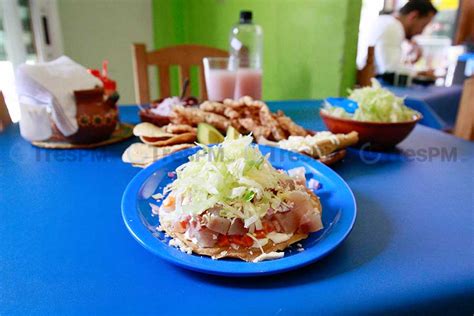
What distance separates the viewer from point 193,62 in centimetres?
192

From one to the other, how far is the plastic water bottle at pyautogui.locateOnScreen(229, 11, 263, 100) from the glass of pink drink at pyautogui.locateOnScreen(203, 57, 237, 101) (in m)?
0.03

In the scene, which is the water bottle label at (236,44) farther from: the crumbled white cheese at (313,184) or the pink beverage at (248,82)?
the crumbled white cheese at (313,184)

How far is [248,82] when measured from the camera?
5.00ft

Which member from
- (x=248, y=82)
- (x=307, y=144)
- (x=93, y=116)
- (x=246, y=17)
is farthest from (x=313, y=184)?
(x=246, y=17)

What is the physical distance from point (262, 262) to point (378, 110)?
2.52 feet

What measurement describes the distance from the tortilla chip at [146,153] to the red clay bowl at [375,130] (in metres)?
0.46

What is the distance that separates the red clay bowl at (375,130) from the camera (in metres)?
1.00

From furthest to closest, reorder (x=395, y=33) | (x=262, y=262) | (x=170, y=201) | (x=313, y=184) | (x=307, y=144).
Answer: (x=395, y=33), (x=307, y=144), (x=313, y=184), (x=170, y=201), (x=262, y=262)

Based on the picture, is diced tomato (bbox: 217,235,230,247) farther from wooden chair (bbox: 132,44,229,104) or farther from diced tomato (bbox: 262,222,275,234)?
wooden chair (bbox: 132,44,229,104)

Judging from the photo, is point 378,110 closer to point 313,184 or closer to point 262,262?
point 313,184

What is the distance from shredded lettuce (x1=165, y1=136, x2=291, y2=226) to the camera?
538 millimetres

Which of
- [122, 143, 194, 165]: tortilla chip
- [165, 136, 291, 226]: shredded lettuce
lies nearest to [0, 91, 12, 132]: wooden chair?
[122, 143, 194, 165]: tortilla chip

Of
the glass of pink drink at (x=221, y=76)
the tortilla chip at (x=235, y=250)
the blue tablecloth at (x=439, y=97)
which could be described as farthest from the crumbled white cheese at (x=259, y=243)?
the blue tablecloth at (x=439, y=97)

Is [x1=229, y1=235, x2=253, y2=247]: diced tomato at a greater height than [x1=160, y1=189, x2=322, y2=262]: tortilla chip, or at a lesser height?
greater
